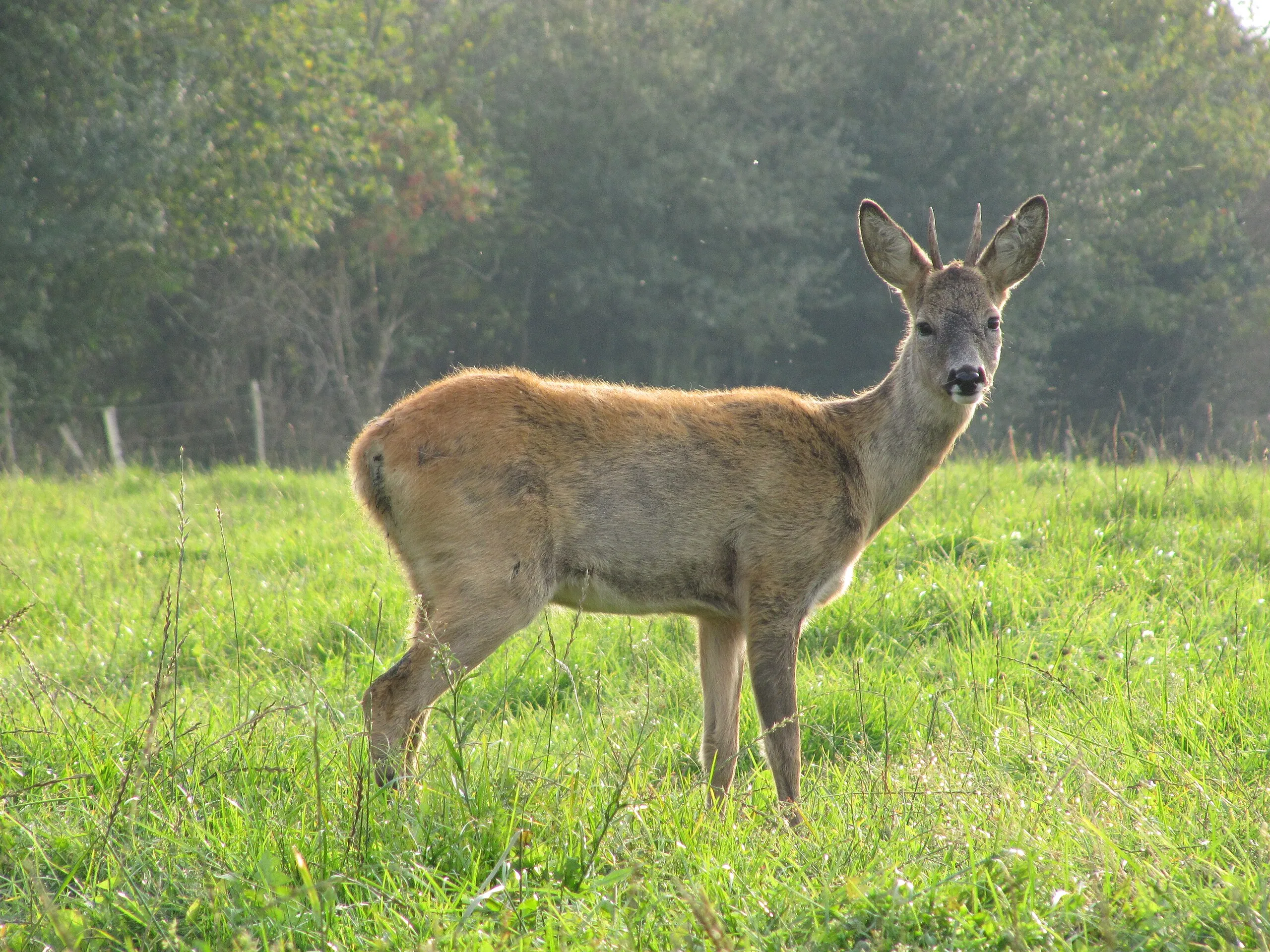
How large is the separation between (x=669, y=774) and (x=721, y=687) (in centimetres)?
73

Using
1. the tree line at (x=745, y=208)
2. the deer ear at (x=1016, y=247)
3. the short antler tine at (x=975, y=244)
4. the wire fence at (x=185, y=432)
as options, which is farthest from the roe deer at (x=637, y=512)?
the tree line at (x=745, y=208)

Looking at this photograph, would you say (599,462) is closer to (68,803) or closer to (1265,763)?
(68,803)

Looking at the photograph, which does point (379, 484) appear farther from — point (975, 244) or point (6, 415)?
point (6, 415)

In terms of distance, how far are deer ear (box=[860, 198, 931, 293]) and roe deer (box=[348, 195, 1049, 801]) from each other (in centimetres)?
21

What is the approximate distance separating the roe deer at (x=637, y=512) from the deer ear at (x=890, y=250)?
206 millimetres

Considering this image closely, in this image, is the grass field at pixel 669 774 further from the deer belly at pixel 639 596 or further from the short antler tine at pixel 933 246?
the short antler tine at pixel 933 246

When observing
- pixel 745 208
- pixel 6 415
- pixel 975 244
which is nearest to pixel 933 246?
pixel 975 244

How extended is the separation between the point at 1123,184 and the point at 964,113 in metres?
3.50

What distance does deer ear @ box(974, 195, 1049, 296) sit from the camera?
192 inches

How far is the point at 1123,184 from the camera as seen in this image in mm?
24438

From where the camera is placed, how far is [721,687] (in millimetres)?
4309

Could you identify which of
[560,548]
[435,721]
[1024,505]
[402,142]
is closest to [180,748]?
[435,721]

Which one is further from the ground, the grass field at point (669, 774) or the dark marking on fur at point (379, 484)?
the dark marking on fur at point (379, 484)

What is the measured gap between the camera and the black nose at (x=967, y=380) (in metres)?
4.42
